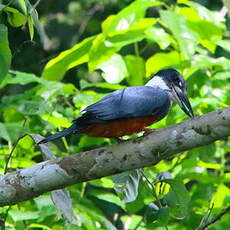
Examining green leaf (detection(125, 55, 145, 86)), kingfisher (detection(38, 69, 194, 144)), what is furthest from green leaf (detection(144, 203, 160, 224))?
green leaf (detection(125, 55, 145, 86))

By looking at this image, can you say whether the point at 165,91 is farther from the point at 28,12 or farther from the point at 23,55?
the point at 23,55

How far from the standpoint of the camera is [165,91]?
4.05 metres

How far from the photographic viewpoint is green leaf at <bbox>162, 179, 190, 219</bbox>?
3.56 meters

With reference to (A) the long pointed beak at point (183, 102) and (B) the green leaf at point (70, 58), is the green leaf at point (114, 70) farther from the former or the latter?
(A) the long pointed beak at point (183, 102)

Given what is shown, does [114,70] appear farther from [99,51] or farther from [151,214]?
[151,214]

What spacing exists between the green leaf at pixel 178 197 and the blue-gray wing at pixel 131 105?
0.44 meters

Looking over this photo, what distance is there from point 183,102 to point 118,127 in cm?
57

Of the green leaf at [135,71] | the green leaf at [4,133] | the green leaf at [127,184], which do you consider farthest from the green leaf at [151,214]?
the green leaf at [135,71]

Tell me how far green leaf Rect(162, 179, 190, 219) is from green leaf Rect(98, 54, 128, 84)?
3.20 ft

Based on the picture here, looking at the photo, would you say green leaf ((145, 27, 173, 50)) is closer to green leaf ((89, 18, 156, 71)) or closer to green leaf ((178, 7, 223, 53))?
green leaf ((89, 18, 156, 71))

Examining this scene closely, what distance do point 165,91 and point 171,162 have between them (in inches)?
28.8

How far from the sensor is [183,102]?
408 cm

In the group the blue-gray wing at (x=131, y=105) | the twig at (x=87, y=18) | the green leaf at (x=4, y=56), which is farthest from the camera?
the twig at (x=87, y=18)

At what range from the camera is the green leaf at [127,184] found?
346 centimetres
